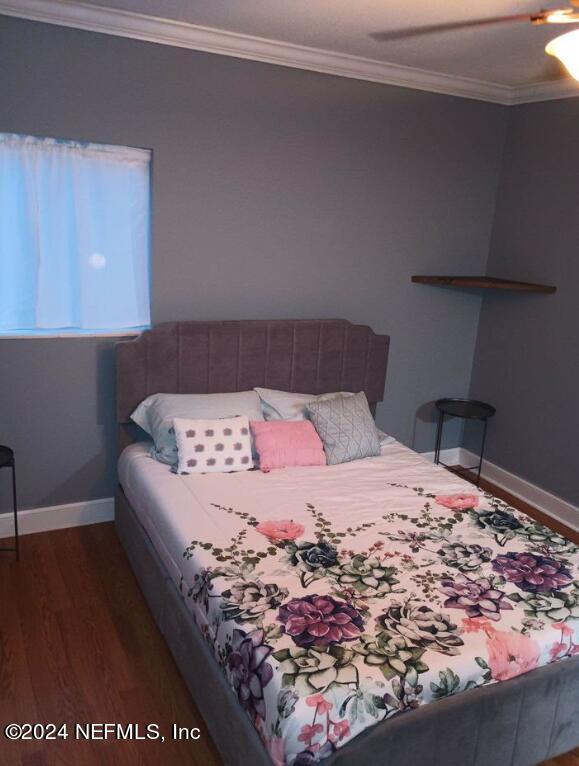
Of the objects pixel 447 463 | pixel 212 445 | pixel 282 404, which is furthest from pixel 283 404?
pixel 447 463

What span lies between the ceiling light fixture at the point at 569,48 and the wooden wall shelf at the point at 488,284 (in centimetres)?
211

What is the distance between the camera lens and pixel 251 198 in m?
3.45

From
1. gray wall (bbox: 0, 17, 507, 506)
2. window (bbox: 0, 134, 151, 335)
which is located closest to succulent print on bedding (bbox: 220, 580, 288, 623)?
gray wall (bbox: 0, 17, 507, 506)

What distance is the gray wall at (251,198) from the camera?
3.01m

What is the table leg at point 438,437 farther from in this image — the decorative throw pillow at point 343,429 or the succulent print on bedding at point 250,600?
the succulent print on bedding at point 250,600

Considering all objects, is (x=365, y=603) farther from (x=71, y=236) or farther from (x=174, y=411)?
(x=71, y=236)

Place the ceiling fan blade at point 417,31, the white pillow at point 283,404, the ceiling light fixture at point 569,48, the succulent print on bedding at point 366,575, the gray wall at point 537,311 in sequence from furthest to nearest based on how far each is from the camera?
the gray wall at point 537,311 < the white pillow at point 283,404 < the ceiling fan blade at point 417,31 < the succulent print on bedding at point 366,575 < the ceiling light fixture at point 569,48

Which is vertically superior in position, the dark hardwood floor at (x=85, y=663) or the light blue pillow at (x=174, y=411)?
the light blue pillow at (x=174, y=411)

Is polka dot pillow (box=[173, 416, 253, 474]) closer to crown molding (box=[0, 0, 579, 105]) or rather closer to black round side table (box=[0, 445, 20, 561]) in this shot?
black round side table (box=[0, 445, 20, 561])

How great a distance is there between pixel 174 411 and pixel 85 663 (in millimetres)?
1194

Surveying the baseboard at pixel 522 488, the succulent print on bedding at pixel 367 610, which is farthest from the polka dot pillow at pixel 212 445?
the baseboard at pixel 522 488

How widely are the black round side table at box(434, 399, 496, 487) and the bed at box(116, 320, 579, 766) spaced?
95cm

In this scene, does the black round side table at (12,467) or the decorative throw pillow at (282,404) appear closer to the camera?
the black round side table at (12,467)

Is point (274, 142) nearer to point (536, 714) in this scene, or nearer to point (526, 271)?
point (526, 271)
